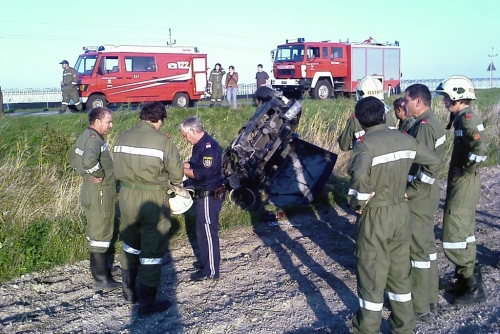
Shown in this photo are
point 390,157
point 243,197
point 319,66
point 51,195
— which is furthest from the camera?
point 319,66

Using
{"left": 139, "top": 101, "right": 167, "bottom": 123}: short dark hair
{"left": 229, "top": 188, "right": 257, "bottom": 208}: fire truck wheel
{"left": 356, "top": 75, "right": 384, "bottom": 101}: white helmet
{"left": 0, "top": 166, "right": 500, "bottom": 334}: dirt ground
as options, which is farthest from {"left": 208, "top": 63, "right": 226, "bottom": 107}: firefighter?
{"left": 139, "top": 101, "right": 167, "bottom": 123}: short dark hair

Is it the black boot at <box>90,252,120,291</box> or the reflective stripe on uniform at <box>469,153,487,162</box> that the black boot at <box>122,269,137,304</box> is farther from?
the reflective stripe on uniform at <box>469,153,487,162</box>

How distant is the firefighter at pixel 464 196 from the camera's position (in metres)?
4.59

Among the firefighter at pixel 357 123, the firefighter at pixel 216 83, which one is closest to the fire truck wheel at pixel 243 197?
the firefighter at pixel 357 123

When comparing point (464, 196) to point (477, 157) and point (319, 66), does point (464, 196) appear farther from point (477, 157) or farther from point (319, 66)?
point (319, 66)

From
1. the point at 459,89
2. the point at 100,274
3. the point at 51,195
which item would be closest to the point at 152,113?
the point at 100,274

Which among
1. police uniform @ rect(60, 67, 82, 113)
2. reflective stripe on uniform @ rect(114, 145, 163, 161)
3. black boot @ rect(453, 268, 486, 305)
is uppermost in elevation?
police uniform @ rect(60, 67, 82, 113)

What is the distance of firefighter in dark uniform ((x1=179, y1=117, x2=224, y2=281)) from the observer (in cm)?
499

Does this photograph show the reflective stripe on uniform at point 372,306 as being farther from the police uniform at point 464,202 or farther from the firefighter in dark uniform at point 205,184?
the firefighter in dark uniform at point 205,184

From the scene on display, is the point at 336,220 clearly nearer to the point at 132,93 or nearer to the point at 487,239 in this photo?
the point at 487,239

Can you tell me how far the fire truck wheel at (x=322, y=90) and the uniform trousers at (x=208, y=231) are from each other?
18.4 metres

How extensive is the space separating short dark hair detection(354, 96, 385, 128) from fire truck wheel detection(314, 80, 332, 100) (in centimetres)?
1944

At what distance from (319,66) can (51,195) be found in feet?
58.3

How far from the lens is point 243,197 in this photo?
764cm
